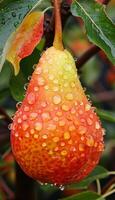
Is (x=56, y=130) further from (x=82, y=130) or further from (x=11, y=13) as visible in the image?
(x=11, y=13)

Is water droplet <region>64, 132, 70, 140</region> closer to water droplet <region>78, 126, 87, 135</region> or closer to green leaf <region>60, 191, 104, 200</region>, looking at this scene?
water droplet <region>78, 126, 87, 135</region>

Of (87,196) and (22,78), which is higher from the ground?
(22,78)

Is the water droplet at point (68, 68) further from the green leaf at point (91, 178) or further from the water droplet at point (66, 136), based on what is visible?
the green leaf at point (91, 178)

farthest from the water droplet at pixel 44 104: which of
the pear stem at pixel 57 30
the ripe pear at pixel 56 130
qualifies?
the pear stem at pixel 57 30

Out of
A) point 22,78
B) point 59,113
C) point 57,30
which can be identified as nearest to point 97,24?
point 57,30

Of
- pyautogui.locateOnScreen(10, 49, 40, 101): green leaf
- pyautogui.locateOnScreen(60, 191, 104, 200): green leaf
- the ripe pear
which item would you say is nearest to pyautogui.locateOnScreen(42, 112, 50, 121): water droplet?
the ripe pear
